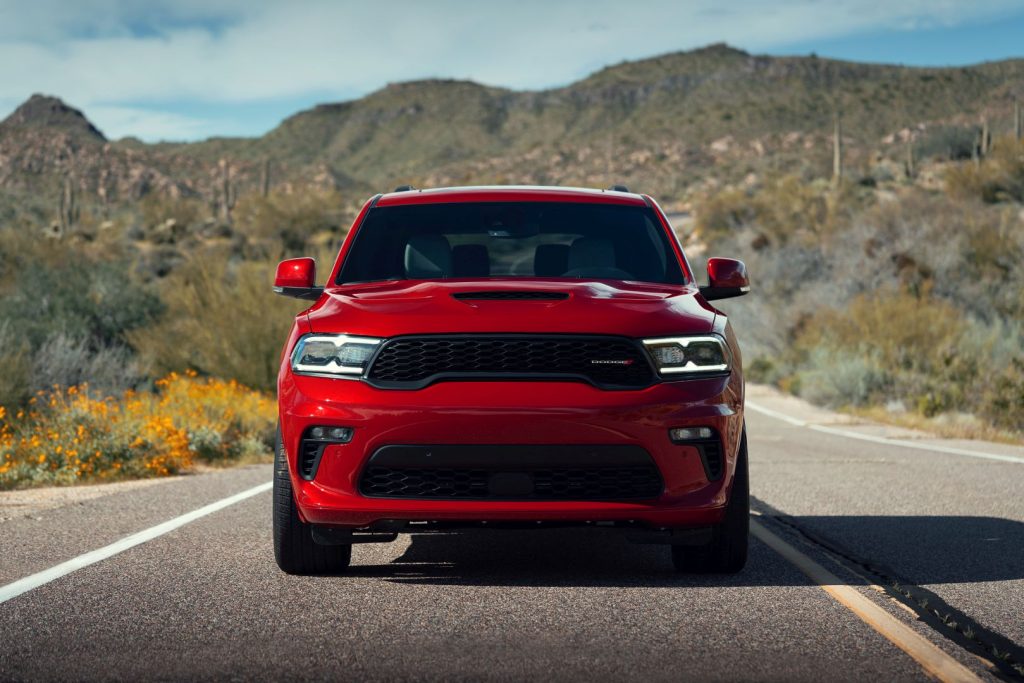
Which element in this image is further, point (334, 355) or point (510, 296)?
point (510, 296)

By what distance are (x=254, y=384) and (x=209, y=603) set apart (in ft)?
56.9

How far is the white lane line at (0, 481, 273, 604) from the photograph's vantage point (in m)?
6.34

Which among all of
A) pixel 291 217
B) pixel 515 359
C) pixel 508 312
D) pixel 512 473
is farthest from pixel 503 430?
pixel 291 217

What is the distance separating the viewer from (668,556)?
738 centimetres

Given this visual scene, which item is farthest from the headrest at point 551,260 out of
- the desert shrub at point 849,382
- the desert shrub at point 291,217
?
the desert shrub at point 291,217

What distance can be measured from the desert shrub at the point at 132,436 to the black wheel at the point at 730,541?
680cm

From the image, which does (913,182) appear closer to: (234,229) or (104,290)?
(234,229)

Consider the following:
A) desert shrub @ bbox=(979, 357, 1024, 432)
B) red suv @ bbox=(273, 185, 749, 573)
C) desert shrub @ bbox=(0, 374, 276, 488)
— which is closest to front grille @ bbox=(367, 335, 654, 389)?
red suv @ bbox=(273, 185, 749, 573)

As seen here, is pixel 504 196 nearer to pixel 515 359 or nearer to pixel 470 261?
pixel 470 261

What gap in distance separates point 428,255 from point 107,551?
8.03 ft

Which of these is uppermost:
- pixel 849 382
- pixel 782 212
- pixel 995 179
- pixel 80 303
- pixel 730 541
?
pixel 995 179

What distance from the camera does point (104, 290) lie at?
27.1 metres

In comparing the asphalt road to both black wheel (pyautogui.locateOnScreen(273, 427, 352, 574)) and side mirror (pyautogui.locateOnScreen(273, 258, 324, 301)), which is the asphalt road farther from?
side mirror (pyautogui.locateOnScreen(273, 258, 324, 301))

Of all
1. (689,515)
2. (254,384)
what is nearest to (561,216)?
(689,515)
